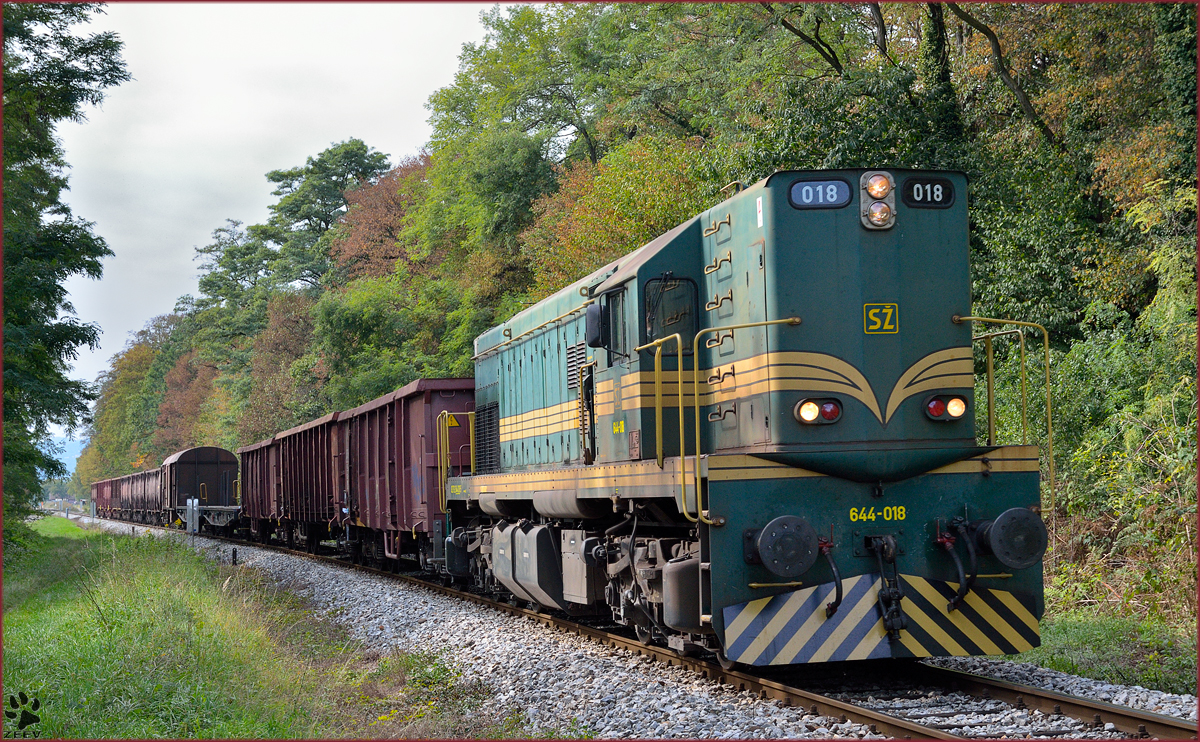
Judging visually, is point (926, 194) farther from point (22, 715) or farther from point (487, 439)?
point (487, 439)

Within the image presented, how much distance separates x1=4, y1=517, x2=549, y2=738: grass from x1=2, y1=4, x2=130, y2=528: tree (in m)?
5.07

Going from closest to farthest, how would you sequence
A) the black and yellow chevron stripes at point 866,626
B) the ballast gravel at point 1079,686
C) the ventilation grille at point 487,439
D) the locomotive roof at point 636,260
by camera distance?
the ballast gravel at point 1079,686 → the black and yellow chevron stripes at point 866,626 → the locomotive roof at point 636,260 → the ventilation grille at point 487,439

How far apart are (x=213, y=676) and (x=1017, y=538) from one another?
5.86 m

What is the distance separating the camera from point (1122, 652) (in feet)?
26.7

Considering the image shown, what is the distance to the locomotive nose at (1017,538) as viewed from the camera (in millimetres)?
6543

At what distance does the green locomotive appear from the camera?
6.52 metres

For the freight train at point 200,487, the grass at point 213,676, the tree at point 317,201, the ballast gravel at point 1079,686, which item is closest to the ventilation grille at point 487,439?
the grass at point 213,676

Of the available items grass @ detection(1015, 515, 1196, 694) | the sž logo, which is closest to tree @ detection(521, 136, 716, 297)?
grass @ detection(1015, 515, 1196, 694)

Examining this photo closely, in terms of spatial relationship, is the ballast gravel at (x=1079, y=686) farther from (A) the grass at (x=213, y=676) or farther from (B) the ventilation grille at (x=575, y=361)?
(B) the ventilation grille at (x=575, y=361)

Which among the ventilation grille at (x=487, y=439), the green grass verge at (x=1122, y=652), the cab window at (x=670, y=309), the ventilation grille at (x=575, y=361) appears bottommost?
the green grass verge at (x=1122, y=652)

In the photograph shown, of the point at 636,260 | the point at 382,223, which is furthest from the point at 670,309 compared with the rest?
the point at 382,223

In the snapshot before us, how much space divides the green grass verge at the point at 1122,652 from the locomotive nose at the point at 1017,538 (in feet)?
5.33

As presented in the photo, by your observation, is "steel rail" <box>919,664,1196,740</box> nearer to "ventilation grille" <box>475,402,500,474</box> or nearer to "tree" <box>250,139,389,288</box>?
"ventilation grille" <box>475,402,500,474</box>

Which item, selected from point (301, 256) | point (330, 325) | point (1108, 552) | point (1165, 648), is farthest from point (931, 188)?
point (301, 256)
